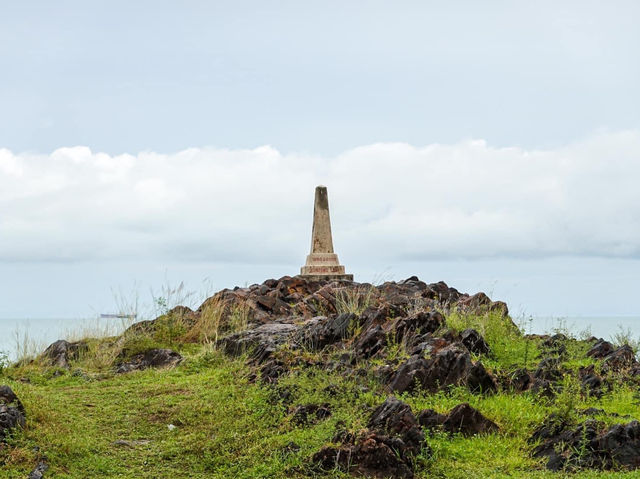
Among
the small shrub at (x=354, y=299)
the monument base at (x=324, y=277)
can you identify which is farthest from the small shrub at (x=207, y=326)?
the monument base at (x=324, y=277)

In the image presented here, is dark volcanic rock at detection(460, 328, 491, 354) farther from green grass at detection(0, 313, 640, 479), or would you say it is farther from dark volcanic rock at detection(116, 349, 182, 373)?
dark volcanic rock at detection(116, 349, 182, 373)

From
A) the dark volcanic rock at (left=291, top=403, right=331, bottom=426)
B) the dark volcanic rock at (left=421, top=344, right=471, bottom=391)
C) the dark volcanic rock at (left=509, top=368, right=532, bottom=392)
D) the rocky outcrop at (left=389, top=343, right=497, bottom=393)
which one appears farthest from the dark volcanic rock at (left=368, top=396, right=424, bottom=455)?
the dark volcanic rock at (left=509, top=368, right=532, bottom=392)

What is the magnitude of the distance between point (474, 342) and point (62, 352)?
31.0 feet

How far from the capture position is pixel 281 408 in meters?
10.4

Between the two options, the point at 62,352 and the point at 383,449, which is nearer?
the point at 383,449

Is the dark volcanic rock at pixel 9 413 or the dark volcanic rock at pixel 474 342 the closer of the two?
the dark volcanic rock at pixel 9 413

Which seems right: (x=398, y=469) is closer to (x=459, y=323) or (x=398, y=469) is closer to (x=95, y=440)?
(x=95, y=440)

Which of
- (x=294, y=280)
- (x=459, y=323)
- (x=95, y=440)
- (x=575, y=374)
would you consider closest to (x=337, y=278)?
(x=294, y=280)

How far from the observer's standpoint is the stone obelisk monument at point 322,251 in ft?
71.1

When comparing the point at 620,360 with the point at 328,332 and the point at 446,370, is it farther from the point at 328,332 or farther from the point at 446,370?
the point at 328,332

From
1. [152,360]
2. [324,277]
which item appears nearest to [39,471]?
[152,360]

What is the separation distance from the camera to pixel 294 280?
797 inches

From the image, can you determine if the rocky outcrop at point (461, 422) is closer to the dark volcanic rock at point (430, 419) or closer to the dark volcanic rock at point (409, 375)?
the dark volcanic rock at point (430, 419)

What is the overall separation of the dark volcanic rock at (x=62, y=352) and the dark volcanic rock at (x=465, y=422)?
9793 mm
